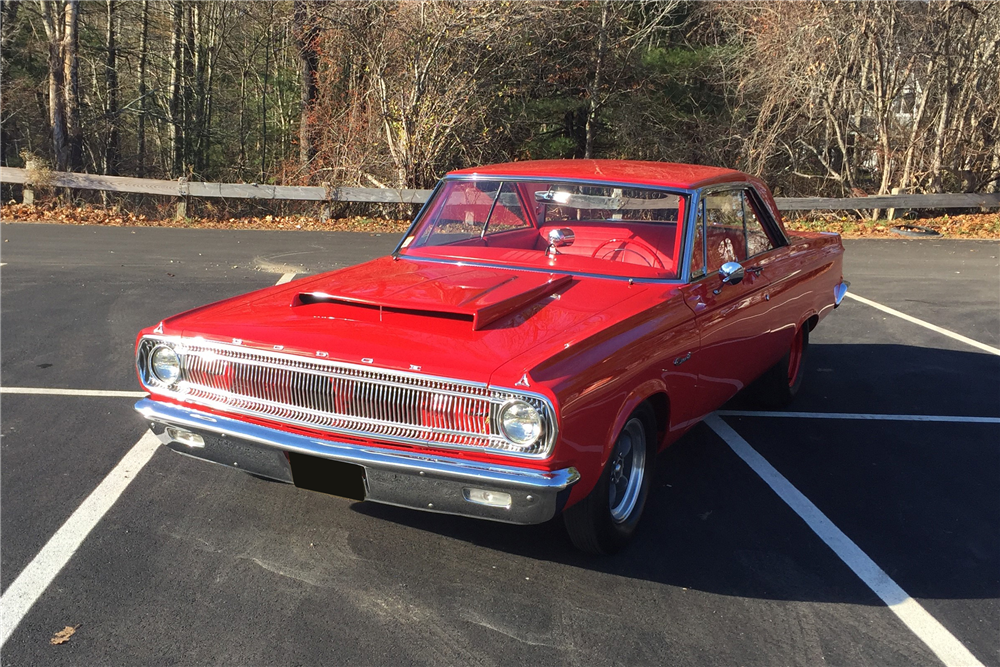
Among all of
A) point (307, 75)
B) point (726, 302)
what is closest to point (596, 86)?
point (307, 75)

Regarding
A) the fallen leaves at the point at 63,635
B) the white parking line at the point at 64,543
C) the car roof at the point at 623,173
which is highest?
the car roof at the point at 623,173

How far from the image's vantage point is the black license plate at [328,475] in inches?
133

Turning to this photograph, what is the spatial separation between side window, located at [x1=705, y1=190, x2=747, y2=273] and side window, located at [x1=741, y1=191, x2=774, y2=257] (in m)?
0.07

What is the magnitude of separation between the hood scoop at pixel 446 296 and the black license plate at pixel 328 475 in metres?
0.67

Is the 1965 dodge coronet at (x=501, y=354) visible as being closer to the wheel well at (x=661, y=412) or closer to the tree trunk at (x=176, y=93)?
the wheel well at (x=661, y=412)

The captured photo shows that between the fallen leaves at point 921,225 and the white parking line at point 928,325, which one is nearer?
the white parking line at point 928,325

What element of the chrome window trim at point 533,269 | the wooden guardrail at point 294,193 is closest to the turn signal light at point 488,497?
the chrome window trim at point 533,269

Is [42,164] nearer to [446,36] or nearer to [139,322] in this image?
[446,36]

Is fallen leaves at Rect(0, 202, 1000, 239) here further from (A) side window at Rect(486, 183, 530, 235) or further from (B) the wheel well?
(B) the wheel well

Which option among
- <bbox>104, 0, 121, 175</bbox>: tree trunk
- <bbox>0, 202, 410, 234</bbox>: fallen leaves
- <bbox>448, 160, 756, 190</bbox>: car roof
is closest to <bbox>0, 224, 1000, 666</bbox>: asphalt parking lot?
<bbox>448, 160, 756, 190</bbox>: car roof

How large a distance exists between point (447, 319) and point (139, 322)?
4.99 m

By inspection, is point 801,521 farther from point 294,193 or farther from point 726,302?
point 294,193

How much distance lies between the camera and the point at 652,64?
19578 mm

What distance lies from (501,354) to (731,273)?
1.73 meters
